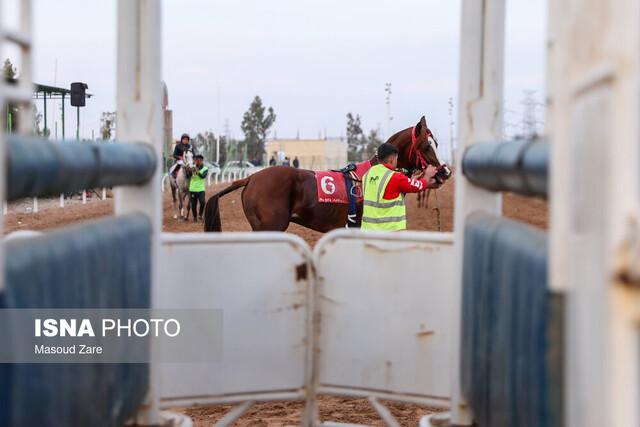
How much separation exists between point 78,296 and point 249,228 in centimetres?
1346

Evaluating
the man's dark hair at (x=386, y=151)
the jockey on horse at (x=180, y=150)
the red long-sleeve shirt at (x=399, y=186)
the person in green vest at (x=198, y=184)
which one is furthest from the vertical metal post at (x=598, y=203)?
the jockey on horse at (x=180, y=150)

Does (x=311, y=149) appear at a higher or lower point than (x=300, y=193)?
higher

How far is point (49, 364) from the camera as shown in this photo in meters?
1.89

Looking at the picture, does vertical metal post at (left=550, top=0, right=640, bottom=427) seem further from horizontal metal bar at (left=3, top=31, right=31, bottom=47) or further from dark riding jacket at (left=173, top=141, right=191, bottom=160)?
dark riding jacket at (left=173, top=141, right=191, bottom=160)

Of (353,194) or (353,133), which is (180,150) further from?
(353,133)

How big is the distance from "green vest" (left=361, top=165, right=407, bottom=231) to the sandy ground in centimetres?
262

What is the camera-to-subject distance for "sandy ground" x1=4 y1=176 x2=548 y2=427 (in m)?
4.79

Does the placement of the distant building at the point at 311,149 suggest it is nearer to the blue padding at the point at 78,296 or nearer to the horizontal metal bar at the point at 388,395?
the horizontal metal bar at the point at 388,395

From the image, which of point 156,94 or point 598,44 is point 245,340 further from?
point 598,44

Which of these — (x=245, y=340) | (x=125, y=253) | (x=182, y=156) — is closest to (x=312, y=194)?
(x=245, y=340)

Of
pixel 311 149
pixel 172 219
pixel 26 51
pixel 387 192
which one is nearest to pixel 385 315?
pixel 26 51

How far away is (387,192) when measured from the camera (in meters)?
7.55

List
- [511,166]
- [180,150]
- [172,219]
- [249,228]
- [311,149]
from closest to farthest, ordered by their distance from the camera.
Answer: [511,166] < [249,228] < [172,219] < [180,150] < [311,149]

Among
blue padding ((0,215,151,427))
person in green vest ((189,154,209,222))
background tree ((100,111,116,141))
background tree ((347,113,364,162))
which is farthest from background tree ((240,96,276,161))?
blue padding ((0,215,151,427))
